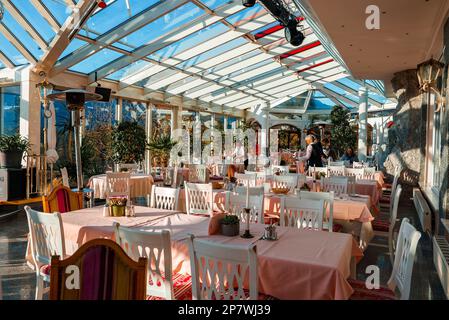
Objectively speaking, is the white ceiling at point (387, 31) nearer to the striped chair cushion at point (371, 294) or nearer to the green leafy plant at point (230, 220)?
the green leafy plant at point (230, 220)

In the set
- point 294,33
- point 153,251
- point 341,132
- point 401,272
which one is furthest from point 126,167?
point 341,132

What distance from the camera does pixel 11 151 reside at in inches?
282

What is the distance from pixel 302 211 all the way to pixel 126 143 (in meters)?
7.68

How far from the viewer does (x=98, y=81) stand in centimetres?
997

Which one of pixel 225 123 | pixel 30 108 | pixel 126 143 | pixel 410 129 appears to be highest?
pixel 225 123

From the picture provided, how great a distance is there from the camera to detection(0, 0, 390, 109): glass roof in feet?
24.1

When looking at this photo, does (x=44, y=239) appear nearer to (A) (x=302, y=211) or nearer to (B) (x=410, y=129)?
(A) (x=302, y=211)

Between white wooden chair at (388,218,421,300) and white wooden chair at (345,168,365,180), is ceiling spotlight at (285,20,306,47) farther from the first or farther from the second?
white wooden chair at (388,218,421,300)

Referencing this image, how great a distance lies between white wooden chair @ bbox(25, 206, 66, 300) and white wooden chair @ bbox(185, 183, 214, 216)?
215 cm

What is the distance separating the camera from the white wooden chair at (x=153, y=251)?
2.15 m

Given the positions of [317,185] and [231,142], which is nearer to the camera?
[317,185]
